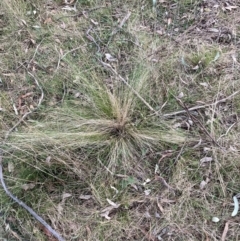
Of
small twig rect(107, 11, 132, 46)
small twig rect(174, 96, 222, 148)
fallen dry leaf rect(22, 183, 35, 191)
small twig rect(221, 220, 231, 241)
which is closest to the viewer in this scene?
small twig rect(221, 220, 231, 241)

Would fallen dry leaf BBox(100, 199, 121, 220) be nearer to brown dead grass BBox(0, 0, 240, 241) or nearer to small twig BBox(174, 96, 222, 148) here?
brown dead grass BBox(0, 0, 240, 241)

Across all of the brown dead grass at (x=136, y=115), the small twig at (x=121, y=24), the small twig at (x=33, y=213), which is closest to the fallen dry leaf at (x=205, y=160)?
the brown dead grass at (x=136, y=115)

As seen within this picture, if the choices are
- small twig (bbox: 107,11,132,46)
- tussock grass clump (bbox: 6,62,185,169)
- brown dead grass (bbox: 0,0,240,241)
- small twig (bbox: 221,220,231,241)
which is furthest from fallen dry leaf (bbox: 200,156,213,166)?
small twig (bbox: 107,11,132,46)

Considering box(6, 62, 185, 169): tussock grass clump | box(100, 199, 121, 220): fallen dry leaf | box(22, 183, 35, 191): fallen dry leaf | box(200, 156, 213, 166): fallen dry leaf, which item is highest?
box(6, 62, 185, 169): tussock grass clump

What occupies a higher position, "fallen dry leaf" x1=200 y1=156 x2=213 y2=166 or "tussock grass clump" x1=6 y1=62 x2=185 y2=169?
Result: "tussock grass clump" x1=6 y1=62 x2=185 y2=169

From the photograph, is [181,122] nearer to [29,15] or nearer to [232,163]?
[232,163]

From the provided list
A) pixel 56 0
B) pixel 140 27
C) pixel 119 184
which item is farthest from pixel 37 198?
pixel 56 0

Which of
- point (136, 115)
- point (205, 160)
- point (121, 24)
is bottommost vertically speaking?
point (205, 160)

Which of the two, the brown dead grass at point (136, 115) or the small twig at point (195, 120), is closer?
the brown dead grass at point (136, 115)

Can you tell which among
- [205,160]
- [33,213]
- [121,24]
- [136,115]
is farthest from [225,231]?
[121,24]

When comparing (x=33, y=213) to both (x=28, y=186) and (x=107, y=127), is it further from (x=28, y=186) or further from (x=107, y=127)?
(x=107, y=127)

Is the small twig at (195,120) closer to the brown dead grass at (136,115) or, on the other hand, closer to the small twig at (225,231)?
the brown dead grass at (136,115)
